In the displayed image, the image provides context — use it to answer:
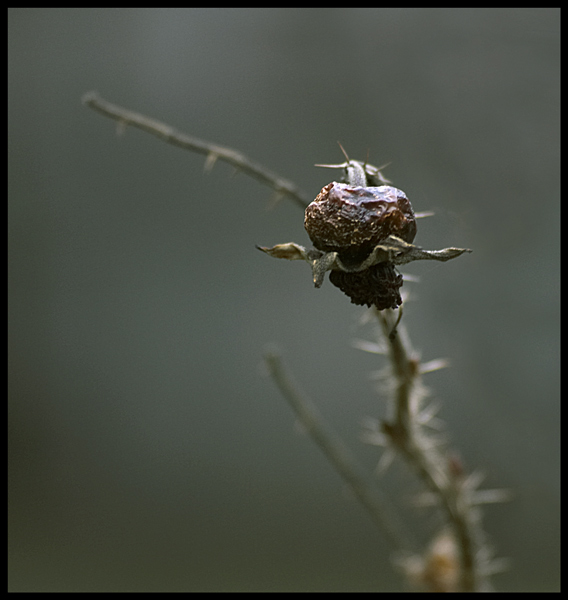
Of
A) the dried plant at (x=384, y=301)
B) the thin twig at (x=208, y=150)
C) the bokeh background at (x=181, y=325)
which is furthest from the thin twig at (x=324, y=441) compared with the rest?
the bokeh background at (x=181, y=325)

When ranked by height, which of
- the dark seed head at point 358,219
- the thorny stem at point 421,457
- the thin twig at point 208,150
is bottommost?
the thorny stem at point 421,457

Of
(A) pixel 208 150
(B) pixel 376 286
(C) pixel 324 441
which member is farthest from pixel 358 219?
(C) pixel 324 441

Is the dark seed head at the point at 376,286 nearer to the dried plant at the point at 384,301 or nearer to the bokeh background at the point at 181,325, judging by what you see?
the dried plant at the point at 384,301

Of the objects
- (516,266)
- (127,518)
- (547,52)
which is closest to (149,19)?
(547,52)

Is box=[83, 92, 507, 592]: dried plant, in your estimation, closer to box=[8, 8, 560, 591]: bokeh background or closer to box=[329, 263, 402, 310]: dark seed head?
box=[329, 263, 402, 310]: dark seed head

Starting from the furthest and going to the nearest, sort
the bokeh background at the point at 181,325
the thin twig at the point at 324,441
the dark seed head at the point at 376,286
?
1. the bokeh background at the point at 181,325
2. the thin twig at the point at 324,441
3. the dark seed head at the point at 376,286

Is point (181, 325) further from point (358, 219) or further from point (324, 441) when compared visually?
point (358, 219)

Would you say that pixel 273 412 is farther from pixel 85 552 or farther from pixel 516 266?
pixel 516 266

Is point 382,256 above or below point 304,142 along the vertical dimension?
below
